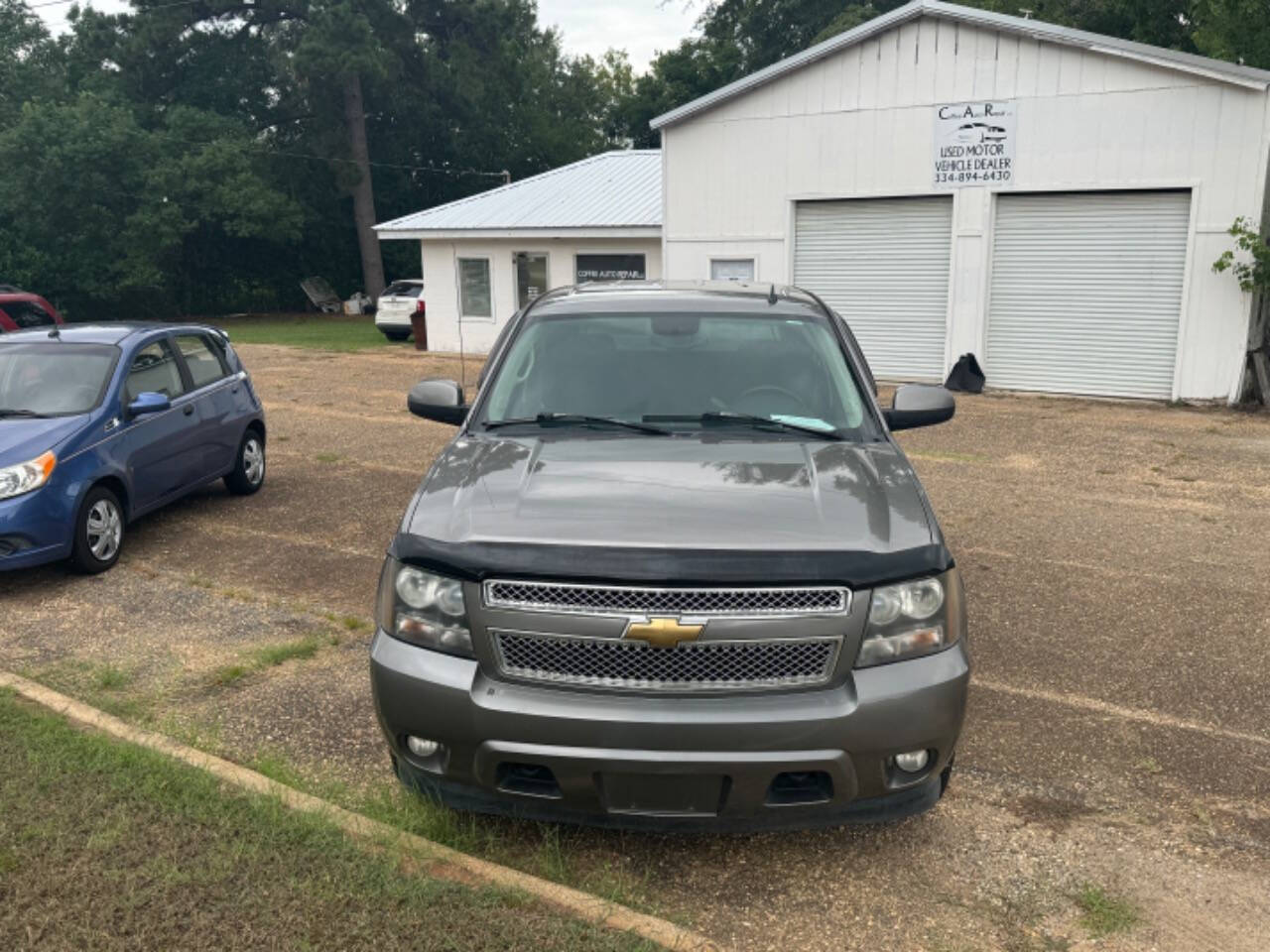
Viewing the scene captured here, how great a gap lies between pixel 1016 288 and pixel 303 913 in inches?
607

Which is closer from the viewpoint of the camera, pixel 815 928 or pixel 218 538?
pixel 815 928

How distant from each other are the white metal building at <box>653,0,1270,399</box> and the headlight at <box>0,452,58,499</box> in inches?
517

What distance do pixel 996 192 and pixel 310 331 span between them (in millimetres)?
22481

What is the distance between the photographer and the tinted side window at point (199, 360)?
8.27 m

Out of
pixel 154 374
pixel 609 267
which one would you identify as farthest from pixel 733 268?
pixel 154 374

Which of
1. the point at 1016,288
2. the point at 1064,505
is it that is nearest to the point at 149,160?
the point at 1016,288

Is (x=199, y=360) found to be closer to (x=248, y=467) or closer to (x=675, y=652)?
(x=248, y=467)

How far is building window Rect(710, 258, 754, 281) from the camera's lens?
60.0 feet

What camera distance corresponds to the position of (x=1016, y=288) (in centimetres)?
1619

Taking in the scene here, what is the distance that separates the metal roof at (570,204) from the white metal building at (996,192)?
3.34m

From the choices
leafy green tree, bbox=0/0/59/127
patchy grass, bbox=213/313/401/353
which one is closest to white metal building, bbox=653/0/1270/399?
patchy grass, bbox=213/313/401/353

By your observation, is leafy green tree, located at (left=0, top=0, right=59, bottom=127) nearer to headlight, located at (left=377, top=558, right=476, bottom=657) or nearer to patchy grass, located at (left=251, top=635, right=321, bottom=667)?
patchy grass, located at (left=251, top=635, right=321, bottom=667)

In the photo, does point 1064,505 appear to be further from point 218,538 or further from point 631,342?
point 218,538

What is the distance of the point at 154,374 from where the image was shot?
7715mm
